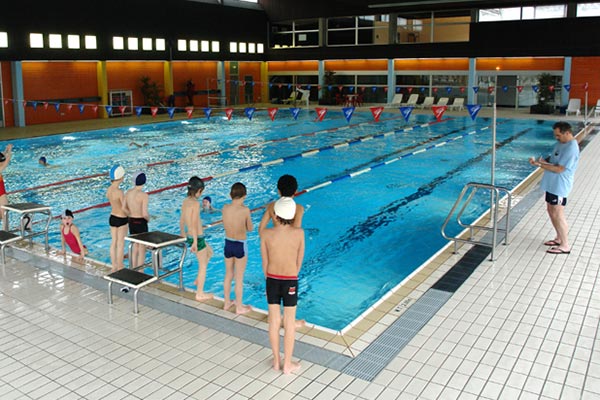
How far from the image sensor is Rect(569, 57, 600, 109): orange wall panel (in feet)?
81.5

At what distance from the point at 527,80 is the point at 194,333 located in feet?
84.6

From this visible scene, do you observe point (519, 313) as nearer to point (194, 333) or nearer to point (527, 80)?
point (194, 333)

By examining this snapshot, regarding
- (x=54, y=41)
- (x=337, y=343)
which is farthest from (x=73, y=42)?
(x=337, y=343)

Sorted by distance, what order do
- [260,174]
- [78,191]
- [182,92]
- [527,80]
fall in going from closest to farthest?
[78,191]
[260,174]
[527,80]
[182,92]

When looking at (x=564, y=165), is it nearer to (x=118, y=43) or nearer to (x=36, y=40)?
(x=36, y=40)

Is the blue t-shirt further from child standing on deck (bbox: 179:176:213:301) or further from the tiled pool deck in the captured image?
child standing on deck (bbox: 179:176:213:301)

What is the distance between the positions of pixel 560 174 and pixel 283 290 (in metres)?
4.25

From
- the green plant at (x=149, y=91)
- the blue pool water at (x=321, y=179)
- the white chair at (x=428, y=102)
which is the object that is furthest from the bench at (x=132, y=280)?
the white chair at (x=428, y=102)

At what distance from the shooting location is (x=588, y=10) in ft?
78.2

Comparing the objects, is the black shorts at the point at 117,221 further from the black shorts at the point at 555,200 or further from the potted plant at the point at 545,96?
the potted plant at the point at 545,96

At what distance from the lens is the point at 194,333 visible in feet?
15.9

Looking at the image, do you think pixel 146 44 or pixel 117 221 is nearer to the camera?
pixel 117 221

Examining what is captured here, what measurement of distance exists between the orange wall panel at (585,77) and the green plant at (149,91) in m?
19.3

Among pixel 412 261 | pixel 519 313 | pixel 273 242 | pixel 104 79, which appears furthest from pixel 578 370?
pixel 104 79
